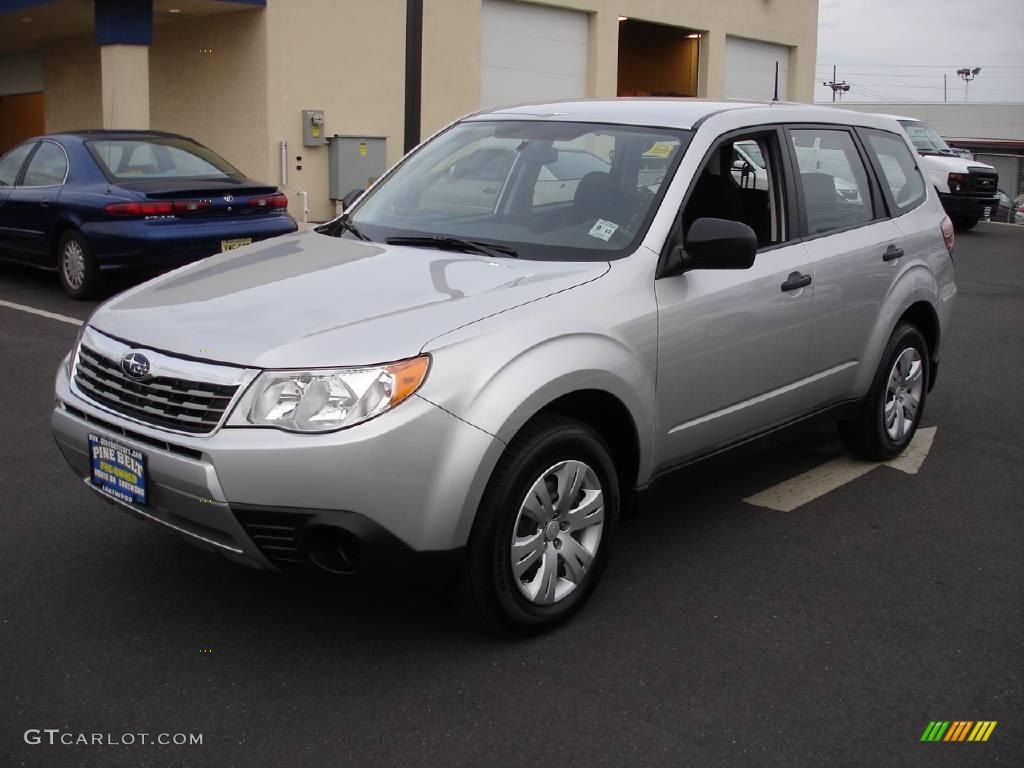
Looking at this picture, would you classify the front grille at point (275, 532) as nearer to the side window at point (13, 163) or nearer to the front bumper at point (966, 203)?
the side window at point (13, 163)

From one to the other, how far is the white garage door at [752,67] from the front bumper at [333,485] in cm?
2225

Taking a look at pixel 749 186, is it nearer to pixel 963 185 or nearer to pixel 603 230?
pixel 603 230

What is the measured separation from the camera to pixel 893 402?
5.79m

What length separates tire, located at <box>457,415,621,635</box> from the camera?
3.53m

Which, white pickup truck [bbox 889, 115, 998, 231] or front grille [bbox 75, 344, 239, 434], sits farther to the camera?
white pickup truck [bbox 889, 115, 998, 231]

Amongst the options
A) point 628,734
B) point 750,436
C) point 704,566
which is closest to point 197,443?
point 628,734

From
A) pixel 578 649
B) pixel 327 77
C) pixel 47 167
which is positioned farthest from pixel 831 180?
pixel 327 77

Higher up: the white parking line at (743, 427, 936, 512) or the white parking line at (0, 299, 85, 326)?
the white parking line at (0, 299, 85, 326)

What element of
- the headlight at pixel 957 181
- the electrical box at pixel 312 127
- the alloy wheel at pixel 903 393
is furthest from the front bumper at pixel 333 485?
the headlight at pixel 957 181

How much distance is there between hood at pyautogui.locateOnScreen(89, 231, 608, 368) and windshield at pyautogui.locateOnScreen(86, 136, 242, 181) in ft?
20.2

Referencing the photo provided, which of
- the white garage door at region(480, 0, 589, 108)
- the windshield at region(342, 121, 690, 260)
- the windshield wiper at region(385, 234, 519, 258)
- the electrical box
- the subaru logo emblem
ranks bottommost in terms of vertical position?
the subaru logo emblem

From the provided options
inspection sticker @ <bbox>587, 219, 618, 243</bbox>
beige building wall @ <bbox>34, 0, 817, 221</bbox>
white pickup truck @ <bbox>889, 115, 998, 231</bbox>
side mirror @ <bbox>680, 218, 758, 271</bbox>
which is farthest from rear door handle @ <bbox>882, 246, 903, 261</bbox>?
white pickup truck @ <bbox>889, 115, 998, 231</bbox>

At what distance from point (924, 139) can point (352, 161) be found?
35.0 feet

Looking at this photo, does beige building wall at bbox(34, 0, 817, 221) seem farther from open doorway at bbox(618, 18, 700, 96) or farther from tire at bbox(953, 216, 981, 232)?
tire at bbox(953, 216, 981, 232)
